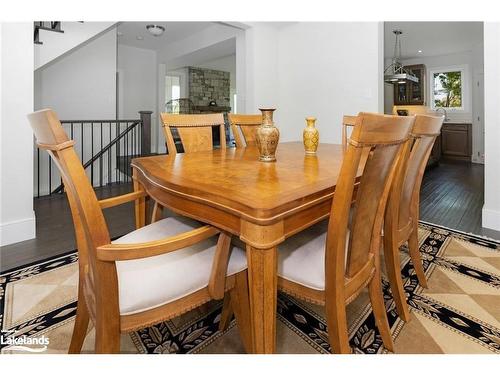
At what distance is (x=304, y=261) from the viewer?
1.20 metres

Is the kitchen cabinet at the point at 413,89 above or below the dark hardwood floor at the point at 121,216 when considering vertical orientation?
above

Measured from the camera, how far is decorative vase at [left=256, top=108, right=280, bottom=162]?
168 cm

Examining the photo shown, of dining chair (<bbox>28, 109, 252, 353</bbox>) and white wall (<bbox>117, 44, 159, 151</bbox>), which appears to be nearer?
dining chair (<bbox>28, 109, 252, 353</bbox>)

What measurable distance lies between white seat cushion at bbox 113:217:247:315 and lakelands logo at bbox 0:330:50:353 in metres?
0.67

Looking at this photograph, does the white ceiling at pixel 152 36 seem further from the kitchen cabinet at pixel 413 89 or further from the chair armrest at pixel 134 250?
the chair armrest at pixel 134 250

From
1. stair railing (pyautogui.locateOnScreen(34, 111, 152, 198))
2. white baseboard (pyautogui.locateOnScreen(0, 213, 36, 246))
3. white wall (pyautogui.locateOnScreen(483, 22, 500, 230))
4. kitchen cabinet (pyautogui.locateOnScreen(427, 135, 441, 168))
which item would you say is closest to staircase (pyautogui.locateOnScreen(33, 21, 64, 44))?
stair railing (pyautogui.locateOnScreen(34, 111, 152, 198))

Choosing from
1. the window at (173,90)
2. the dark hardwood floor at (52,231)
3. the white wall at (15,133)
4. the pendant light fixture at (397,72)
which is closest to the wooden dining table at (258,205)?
the dark hardwood floor at (52,231)

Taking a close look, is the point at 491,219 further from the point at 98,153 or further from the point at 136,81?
the point at 136,81

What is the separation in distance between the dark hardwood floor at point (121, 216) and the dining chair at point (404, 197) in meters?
1.57

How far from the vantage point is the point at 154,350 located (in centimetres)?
137

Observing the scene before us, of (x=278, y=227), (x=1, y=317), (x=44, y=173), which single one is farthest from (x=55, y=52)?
(x=278, y=227)

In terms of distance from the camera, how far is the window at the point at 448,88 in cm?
805

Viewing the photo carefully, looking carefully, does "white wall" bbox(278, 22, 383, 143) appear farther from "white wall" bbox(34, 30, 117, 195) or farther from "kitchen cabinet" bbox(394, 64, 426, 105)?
"kitchen cabinet" bbox(394, 64, 426, 105)
